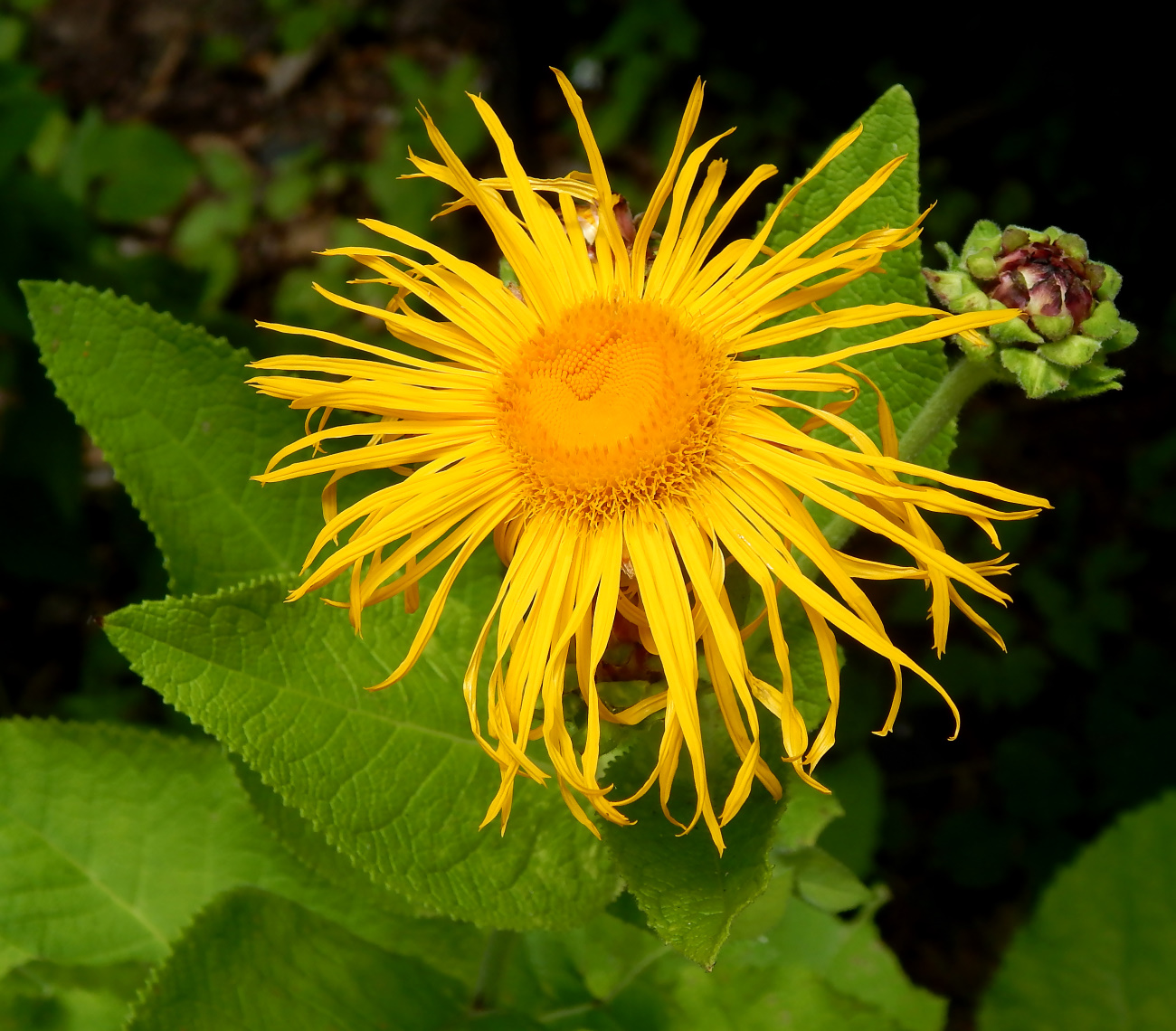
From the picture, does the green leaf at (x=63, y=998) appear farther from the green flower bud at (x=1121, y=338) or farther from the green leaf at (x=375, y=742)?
the green flower bud at (x=1121, y=338)

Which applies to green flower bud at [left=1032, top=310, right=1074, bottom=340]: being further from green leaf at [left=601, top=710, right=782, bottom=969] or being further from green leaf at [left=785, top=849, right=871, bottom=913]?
green leaf at [left=785, top=849, right=871, bottom=913]

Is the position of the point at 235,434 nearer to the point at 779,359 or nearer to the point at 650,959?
the point at 779,359

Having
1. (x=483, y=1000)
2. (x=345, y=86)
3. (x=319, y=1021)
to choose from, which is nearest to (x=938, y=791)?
(x=483, y=1000)

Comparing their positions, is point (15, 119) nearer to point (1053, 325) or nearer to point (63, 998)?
point (63, 998)

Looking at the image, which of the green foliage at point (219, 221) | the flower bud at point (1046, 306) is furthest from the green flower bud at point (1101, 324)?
the green foliage at point (219, 221)

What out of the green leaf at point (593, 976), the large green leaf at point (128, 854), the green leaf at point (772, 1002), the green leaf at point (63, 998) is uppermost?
the large green leaf at point (128, 854)
